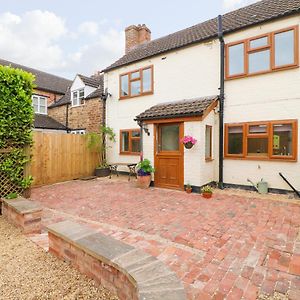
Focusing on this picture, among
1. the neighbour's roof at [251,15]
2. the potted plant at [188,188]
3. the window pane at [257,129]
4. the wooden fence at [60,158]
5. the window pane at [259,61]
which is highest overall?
the neighbour's roof at [251,15]

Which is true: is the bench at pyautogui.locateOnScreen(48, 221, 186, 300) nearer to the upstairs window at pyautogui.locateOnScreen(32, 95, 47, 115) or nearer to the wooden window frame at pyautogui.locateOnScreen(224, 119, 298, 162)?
the wooden window frame at pyautogui.locateOnScreen(224, 119, 298, 162)

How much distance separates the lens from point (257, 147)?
777cm

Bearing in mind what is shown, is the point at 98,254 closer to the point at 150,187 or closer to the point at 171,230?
the point at 171,230

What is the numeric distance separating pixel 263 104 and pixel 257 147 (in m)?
1.58

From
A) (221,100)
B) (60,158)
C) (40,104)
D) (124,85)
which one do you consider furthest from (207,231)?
(40,104)

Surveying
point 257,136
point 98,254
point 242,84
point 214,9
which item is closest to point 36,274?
point 98,254

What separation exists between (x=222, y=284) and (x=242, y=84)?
736cm

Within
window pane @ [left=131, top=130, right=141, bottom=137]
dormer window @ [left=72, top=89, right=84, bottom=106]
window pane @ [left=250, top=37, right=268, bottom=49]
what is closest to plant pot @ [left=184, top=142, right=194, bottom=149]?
window pane @ [left=131, top=130, right=141, bottom=137]

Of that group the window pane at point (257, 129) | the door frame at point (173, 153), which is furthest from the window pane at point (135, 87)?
the window pane at point (257, 129)

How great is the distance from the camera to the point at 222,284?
8.21 feet

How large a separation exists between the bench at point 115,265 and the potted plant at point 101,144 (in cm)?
843

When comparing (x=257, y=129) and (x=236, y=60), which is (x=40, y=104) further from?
(x=257, y=129)

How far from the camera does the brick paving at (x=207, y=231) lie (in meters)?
2.58

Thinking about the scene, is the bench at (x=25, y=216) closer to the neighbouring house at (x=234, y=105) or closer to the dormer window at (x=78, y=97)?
the neighbouring house at (x=234, y=105)
